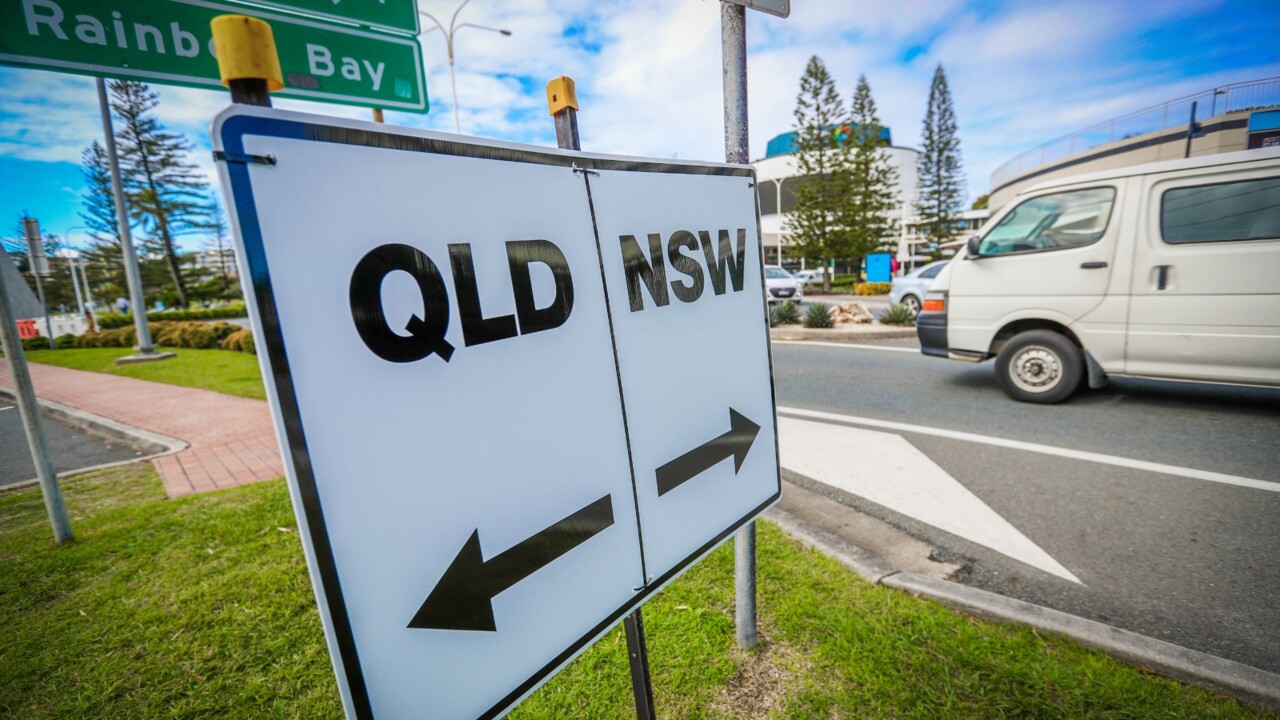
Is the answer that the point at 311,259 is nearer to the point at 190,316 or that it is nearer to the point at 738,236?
the point at 738,236

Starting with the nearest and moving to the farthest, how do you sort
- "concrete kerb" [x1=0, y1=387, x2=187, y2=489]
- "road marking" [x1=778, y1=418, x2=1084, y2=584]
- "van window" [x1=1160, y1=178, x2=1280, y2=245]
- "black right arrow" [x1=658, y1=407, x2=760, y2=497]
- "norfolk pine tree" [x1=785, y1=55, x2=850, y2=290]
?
"black right arrow" [x1=658, y1=407, x2=760, y2=497], "road marking" [x1=778, y1=418, x2=1084, y2=584], "van window" [x1=1160, y1=178, x2=1280, y2=245], "concrete kerb" [x1=0, y1=387, x2=187, y2=489], "norfolk pine tree" [x1=785, y1=55, x2=850, y2=290]

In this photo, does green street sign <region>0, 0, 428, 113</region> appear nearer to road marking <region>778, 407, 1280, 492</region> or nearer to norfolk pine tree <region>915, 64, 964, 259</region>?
road marking <region>778, 407, 1280, 492</region>

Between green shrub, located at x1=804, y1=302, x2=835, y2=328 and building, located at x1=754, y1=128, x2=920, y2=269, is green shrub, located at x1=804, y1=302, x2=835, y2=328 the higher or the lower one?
the lower one

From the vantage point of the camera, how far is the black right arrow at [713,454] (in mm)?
1389

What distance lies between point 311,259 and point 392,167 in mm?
206

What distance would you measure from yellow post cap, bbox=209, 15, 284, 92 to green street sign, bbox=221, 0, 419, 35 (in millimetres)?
2015

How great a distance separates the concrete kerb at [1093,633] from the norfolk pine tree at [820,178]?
28.7m

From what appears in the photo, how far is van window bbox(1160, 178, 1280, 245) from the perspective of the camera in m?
4.17

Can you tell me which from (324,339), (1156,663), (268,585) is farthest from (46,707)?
(1156,663)

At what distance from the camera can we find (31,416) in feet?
10.5

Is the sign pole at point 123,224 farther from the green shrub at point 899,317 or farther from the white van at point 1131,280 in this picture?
the green shrub at point 899,317

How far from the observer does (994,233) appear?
5375mm

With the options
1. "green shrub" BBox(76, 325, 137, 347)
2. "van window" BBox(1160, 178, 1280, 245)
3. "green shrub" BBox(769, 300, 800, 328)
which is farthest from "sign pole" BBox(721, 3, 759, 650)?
"green shrub" BBox(76, 325, 137, 347)

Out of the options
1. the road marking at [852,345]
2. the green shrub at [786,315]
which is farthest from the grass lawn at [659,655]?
the green shrub at [786,315]
